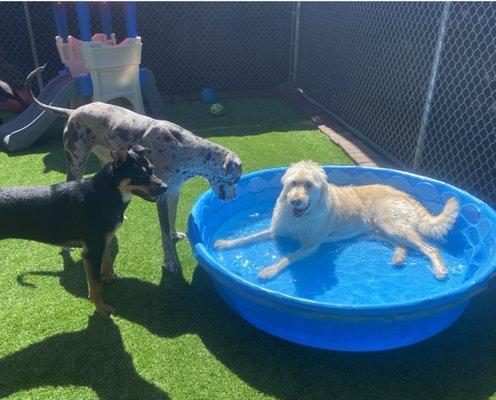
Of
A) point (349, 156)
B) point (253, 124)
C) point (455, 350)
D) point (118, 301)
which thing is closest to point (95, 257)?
point (118, 301)

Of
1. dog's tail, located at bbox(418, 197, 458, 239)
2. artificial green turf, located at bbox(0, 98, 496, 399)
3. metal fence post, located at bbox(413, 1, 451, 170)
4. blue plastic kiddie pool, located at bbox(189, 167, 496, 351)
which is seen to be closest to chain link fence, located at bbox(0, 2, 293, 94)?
metal fence post, located at bbox(413, 1, 451, 170)

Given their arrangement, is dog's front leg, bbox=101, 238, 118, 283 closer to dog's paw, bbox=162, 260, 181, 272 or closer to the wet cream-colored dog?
dog's paw, bbox=162, 260, 181, 272

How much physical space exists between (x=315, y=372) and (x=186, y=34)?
9.82 meters

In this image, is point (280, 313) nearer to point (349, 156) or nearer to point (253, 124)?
point (349, 156)

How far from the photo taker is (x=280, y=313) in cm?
340

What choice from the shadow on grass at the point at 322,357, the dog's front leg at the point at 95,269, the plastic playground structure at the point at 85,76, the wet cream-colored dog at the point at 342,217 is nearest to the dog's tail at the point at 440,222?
the wet cream-colored dog at the point at 342,217

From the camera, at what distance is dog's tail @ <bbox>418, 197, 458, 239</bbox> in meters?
4.81

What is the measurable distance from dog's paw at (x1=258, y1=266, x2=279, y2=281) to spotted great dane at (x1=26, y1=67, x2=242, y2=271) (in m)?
0.88

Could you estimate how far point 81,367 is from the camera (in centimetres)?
347

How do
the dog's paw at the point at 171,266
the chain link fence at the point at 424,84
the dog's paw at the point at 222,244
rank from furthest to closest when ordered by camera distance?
1. the chain link fence at the point at 424,84
2. the dog's paw at the point at 222,244
3. the dog's paw at the point at 171,266

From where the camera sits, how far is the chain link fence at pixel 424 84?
6574mm

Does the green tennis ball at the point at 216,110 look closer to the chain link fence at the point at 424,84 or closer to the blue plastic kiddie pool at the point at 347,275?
the chain link fence at the point at 424,84

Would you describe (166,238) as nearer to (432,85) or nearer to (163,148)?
(163,148)

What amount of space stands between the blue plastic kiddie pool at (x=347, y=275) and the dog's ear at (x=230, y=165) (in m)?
0.58
